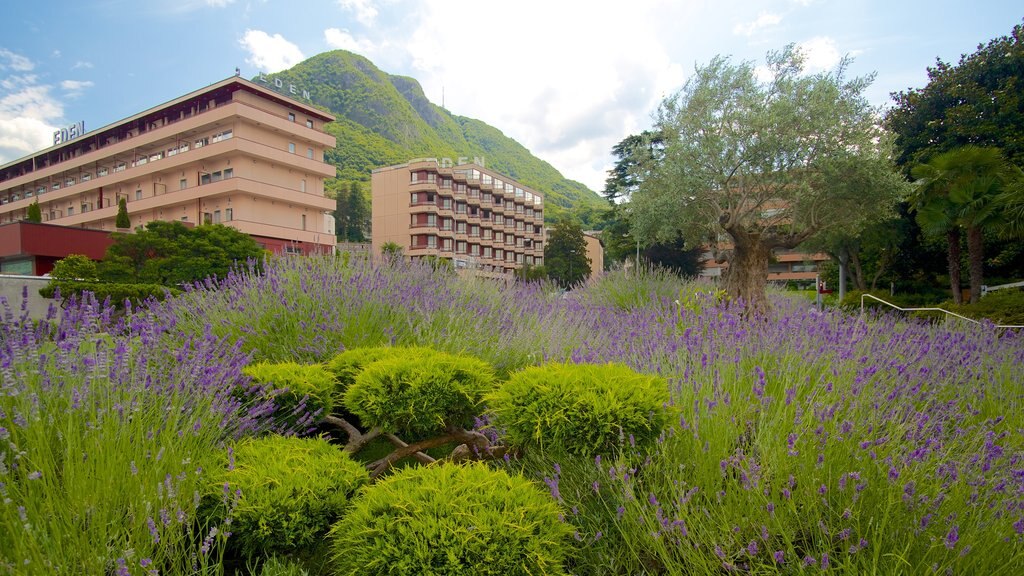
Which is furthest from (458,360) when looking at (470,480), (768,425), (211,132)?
(211,132)

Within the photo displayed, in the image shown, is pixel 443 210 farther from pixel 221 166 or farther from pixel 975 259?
pixel 975 259

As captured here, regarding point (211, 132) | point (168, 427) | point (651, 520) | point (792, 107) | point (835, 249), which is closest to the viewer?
point (651, 520)

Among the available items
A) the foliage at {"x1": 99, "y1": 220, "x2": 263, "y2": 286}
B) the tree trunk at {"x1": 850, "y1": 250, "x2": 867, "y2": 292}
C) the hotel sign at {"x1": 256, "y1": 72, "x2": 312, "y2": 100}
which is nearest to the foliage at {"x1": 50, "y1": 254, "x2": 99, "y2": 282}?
the foliage at {"x1": 99, "y1": 220, "x2": 263, "y2": 286}

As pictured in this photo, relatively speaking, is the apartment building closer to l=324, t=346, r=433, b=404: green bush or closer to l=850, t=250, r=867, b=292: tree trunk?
l=850, t=250, r=867, b=292: tree trunk

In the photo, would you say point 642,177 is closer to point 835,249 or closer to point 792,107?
point 792,107

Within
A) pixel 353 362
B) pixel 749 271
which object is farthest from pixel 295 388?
pixel 749 271

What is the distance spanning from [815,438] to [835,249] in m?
27.6

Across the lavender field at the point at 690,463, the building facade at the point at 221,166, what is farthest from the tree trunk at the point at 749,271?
the building facade at the point at 221,166

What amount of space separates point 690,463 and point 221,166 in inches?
1520

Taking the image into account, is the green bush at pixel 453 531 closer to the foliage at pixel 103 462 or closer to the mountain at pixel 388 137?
the foliage at pixel 103 462

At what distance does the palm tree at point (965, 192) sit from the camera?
42.7ft

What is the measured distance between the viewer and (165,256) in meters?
17.8

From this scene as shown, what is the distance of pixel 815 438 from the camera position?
7.38ft

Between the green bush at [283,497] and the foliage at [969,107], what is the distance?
74.6ft
